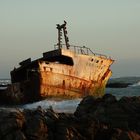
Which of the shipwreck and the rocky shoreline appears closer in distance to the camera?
the rocky shoreline

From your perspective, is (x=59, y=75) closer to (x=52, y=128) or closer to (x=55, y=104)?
(x=55, y=104)

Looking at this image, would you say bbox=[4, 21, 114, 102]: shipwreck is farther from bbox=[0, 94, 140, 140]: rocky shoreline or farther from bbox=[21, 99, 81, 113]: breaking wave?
bbox=[0, 94, 140, 140]: rocky shoreline

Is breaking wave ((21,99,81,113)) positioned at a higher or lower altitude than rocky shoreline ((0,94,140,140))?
higher

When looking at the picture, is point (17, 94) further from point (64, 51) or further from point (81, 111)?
point (81, 111)

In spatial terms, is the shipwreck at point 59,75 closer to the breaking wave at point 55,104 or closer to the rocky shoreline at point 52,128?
the breaking wave at point 55,104

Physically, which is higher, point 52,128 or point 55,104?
point 55,104

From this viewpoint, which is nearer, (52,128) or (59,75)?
(52,128)

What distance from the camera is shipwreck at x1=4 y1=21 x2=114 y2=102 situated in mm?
29250

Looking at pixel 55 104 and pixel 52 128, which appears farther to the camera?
pixel 55 104

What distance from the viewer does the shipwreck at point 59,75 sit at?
1152 inches

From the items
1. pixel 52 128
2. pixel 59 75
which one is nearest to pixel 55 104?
pixel 59 75

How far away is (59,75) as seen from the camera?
2981 cm

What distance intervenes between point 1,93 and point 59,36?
646 cm

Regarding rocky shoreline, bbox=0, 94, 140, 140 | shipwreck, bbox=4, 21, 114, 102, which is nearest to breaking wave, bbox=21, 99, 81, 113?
shipwreck, bbox=4, 21, 114, 102
